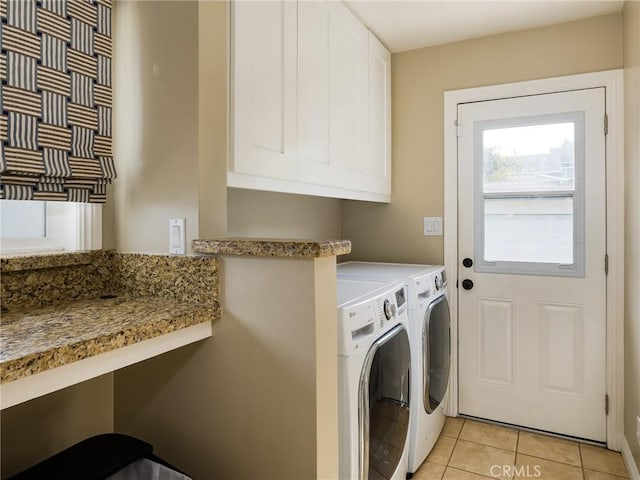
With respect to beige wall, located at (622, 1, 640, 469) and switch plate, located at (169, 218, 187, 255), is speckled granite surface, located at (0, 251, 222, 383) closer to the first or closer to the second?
switch plate, located at (169, 218, 187, 255)

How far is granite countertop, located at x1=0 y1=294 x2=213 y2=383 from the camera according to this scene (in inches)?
31.9

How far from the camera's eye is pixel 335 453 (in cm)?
125

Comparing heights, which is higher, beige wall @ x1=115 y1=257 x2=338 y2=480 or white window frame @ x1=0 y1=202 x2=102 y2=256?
white window frame @ x1=0 y1=202 x2=102 y2=256

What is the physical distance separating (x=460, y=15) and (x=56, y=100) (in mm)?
2035

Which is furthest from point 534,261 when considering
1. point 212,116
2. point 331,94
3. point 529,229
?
point 212,116

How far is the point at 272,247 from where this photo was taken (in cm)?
118

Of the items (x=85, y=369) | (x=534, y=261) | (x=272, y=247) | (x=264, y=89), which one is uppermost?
(x=264, y=89)

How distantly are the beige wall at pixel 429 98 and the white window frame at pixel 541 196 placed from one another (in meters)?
0.22

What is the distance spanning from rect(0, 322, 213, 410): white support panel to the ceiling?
183 centimetres

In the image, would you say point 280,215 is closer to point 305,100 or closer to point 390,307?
point 305,100

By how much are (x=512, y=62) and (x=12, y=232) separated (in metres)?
2.61

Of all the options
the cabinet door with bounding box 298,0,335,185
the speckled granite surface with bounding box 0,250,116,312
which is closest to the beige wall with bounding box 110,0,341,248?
the speckled granite surface with bounding box 0,250,116,312

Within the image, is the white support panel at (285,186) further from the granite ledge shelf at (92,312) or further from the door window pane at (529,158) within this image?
the door window pane at (529,158)

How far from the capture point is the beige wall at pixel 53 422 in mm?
1183
